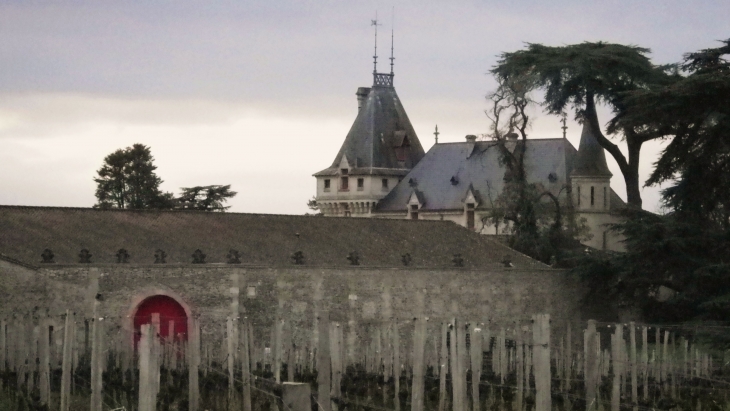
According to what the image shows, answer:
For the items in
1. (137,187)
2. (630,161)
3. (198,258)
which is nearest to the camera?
(198,258)

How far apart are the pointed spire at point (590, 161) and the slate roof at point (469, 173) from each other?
8.23 feet

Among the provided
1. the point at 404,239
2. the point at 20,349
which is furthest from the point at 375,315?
the point at 20,349

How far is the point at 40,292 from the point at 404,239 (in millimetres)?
14052

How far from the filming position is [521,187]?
59.7 meters

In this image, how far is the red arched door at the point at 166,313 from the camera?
39.8m

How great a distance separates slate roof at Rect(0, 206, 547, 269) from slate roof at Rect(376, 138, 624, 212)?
3171 centimetres

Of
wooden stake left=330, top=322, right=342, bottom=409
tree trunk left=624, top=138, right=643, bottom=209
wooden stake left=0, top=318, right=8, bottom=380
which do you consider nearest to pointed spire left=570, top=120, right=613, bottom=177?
tree trunk left=624, top=138, right=643, bottom=209

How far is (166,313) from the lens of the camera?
40312 mm

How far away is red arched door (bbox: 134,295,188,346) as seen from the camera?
39.8 metres

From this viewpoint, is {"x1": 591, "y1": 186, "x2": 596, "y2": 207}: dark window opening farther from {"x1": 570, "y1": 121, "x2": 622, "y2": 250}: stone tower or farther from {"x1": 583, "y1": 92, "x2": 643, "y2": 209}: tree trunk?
{"x1": 583, "y1": 92, "x2": 643, "y2": 209}: tree trunk

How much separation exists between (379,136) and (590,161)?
18674 millimetres

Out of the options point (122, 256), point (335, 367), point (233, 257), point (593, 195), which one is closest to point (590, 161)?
point (593, 195)

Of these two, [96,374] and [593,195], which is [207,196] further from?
[96,374]

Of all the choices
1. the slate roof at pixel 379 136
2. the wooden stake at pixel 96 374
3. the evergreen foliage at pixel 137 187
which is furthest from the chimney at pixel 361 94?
the wooden stake at pixel 96 374
